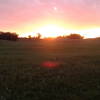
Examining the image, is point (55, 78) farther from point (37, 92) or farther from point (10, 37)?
point (10, 37)

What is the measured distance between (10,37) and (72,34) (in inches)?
954

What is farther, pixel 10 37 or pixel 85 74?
pixel 10 37

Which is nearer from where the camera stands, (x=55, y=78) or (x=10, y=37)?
(x=55, y=78)

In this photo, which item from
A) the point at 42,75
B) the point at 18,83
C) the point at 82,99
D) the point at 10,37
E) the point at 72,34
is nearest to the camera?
the point at 82,99

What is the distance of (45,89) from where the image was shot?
913 cm

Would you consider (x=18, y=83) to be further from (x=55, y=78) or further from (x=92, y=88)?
(x=92, y=88)

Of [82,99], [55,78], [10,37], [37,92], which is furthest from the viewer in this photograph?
[10,37]

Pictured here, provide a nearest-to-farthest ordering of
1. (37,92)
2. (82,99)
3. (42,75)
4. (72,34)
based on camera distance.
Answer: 1. (82,99)
2. (37,92)
3. (42,75)
4. (72,34)

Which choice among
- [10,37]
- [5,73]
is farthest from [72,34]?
[5,73]

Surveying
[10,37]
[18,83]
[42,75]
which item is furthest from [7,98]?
[10,37]

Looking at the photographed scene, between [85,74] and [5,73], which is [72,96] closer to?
[85,74]

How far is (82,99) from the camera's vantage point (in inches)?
313

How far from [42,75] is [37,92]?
3.04 meters

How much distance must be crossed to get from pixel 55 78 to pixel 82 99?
10.3 feet
